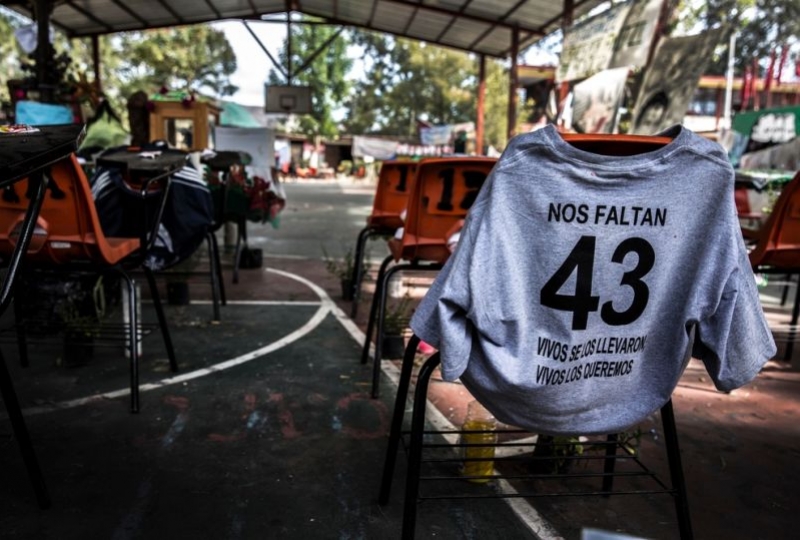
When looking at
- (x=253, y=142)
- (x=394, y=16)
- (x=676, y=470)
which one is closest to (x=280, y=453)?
(x=676, y=470)

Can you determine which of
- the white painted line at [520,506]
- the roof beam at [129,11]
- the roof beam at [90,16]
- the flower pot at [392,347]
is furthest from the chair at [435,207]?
the roof beam at [129,11]

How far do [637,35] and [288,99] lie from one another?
12.6 metres

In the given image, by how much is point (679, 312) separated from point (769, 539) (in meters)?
1.04

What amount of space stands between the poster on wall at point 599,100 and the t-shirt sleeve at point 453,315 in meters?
7.07

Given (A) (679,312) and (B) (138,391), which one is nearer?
(A) (679,312)

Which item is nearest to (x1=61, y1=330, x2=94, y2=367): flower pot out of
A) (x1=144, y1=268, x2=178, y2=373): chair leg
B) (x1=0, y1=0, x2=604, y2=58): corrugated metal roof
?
(x1=144, y1=268, x2=178, y2=373): chair leg

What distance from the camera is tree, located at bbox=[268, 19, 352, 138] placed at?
151ft

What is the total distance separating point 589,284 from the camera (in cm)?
139

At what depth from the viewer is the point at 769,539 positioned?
191 cm

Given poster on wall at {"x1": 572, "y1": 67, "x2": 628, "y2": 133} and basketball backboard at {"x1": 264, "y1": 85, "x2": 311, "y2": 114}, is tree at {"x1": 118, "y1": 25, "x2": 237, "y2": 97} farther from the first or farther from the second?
poster on wall at {"x1": 572, "y1": 67, "x2": 628, "y2": 133}

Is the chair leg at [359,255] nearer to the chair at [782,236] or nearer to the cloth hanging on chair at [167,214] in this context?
the cloth hanging on chair at [167,214]

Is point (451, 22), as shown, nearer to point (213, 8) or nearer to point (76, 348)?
point (213, 8)

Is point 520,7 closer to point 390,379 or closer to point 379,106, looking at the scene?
point 390,379

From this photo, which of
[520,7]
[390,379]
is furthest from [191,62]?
[390,379]
